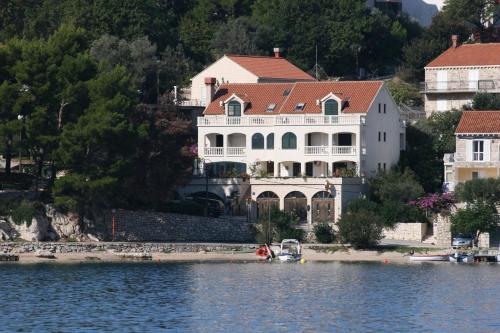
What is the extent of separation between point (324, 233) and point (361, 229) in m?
4.06

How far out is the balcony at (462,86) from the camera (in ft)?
393

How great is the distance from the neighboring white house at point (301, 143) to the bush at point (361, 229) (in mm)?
6569

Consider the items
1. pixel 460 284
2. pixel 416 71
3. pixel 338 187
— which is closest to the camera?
pixel 460 284

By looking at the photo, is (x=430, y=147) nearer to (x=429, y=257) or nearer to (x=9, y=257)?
(x=429, y=257)

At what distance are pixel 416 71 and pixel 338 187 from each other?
107 feet

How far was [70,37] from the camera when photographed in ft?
332

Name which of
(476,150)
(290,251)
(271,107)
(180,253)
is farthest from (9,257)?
(476,150)

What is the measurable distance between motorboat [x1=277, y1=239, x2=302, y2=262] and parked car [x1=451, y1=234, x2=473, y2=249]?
8.37 m

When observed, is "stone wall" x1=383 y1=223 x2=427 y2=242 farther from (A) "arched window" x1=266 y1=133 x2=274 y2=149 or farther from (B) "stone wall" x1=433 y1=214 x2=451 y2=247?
(A) "arched window" x1=266 y1=133 x2=274 y2=149

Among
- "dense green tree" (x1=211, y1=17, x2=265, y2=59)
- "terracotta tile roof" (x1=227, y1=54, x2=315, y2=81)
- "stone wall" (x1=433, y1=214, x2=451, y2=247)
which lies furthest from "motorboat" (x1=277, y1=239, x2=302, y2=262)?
"dense green tree" (x1=211, y1=17, x2=265, y2=59)

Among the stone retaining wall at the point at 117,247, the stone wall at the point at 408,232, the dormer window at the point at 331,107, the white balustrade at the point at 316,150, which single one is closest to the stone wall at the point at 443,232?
the stone wall at the point at 408,232

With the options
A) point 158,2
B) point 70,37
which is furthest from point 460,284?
point 158,2

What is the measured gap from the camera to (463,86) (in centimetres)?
12106

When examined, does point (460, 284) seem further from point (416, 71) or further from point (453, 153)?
point (416, 71)
